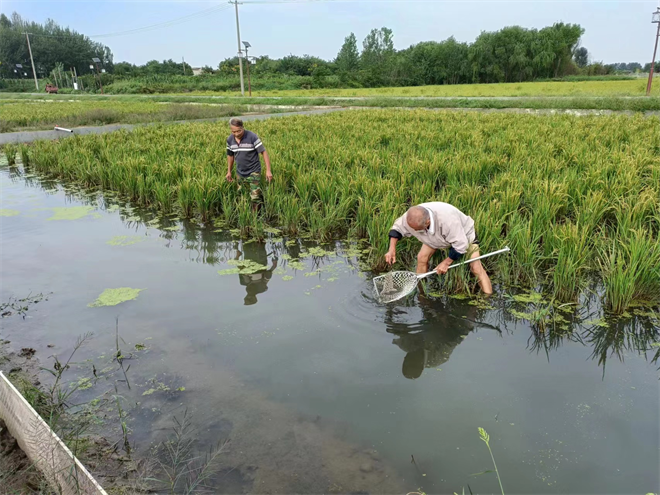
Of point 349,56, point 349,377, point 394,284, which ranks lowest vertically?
point 349,377

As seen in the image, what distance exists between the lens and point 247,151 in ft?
19.4

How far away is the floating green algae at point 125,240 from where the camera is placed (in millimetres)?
5438

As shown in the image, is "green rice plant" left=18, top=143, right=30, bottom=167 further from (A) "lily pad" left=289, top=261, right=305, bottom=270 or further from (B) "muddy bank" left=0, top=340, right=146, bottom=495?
(B) "muddy bank" left=0, top=340, right=146, bottom=495

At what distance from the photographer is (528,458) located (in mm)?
2211

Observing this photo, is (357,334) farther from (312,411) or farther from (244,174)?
(244,174)

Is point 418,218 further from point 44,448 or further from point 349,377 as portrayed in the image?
point 44,448

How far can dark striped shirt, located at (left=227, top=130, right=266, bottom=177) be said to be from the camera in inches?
233

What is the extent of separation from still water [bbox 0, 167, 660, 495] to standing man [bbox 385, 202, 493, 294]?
1.22 ft

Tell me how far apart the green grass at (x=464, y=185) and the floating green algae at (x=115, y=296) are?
1.75m

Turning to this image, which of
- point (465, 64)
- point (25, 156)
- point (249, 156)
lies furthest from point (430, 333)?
point (465, 64)

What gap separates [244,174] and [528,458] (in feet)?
15.9

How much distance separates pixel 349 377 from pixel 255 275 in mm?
1966

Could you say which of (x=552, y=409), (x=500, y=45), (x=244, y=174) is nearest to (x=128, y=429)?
(x=552, y=409)

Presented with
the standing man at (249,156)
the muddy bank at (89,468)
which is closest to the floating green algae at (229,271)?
the standing man at (249,156)
